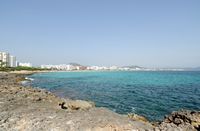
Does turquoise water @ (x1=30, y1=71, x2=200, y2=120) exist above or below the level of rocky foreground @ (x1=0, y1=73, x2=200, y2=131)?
below

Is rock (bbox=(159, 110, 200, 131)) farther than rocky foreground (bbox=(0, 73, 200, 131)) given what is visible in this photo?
Yes

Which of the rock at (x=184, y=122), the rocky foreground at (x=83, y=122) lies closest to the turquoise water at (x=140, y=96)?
the rock at (x=184, y=122)

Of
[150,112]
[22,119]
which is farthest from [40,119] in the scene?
[150,112]

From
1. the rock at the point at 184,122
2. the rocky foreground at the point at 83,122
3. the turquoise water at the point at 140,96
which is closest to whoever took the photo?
the rocky foreground at the point at 83,122

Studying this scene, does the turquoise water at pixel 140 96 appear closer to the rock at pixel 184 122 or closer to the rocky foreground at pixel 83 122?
the rock at pixel 184 122

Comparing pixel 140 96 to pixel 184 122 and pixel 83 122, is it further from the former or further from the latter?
pixel 83 122

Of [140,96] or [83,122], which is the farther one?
[140,96]

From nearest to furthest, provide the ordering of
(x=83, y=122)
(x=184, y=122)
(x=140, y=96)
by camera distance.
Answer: (x=83, y=122) → (x=184, y=122) → (x=140, y=96)

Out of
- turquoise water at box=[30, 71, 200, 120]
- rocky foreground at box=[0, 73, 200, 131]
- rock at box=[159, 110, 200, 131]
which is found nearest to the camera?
rocky foreground at box=[0, 73, 200, 131]

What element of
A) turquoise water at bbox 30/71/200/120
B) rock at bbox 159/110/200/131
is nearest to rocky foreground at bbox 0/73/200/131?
rock at bbox 159/110/200/131

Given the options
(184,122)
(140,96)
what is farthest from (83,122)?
(140,96)

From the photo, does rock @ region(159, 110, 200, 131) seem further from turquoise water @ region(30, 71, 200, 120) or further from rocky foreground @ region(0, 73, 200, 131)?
turquoise water @ region(30, 71, 200, 120)

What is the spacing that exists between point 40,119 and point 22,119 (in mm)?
935

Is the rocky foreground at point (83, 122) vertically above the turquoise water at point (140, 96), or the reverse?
the rocky foreground at point (83, 122)
